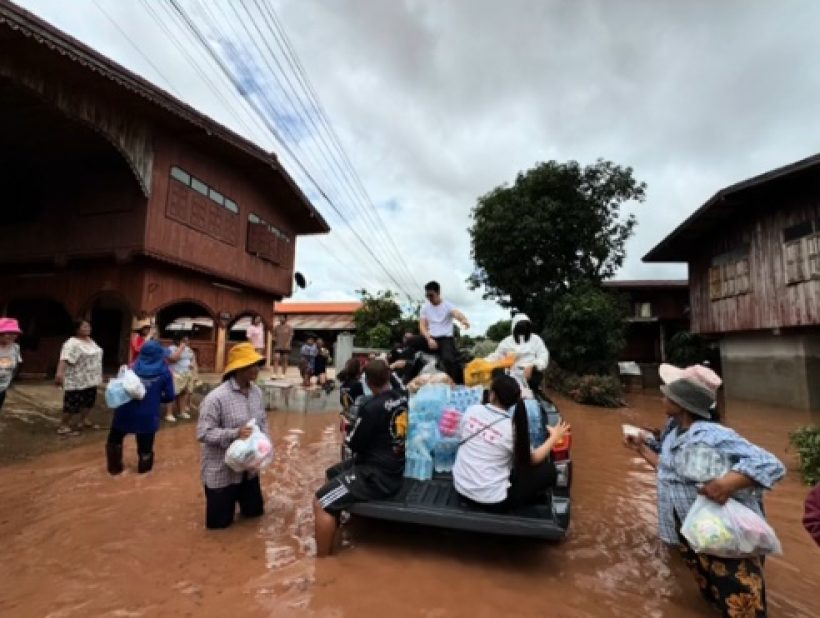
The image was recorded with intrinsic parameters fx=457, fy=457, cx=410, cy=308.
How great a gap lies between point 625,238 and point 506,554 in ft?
67.1

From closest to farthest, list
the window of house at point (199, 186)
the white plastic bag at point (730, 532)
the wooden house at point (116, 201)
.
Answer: the white plastic bag at point (730, 532) < the wooden house at point (116, 201) < the window of house at point (199, 186)

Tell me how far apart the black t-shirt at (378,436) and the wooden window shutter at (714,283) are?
647 inches

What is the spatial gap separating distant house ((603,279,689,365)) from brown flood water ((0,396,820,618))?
868 inches

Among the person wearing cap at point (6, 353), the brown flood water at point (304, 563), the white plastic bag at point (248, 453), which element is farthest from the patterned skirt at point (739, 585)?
the person wearing cap at point (6, 353)

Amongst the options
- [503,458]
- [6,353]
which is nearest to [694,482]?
[503,458]

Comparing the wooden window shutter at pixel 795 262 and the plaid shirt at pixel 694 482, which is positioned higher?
the wooden window shutter at pixel 795 262

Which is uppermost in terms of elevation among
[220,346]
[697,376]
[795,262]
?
[795,262]

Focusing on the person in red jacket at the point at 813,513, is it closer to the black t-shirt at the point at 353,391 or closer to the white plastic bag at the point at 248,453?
the white plastic bag at the point at 248,453

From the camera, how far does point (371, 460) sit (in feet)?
11.8

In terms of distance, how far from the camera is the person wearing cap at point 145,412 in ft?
17.1

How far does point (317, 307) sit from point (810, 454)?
34.0 metres

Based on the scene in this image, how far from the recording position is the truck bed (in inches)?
123

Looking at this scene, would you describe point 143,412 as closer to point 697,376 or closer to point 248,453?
point 248,453

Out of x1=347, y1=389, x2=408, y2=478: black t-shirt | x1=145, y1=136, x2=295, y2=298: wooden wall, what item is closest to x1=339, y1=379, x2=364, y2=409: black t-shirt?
x1=347, y1=389, x2=408, y2=478: black t-shirt
